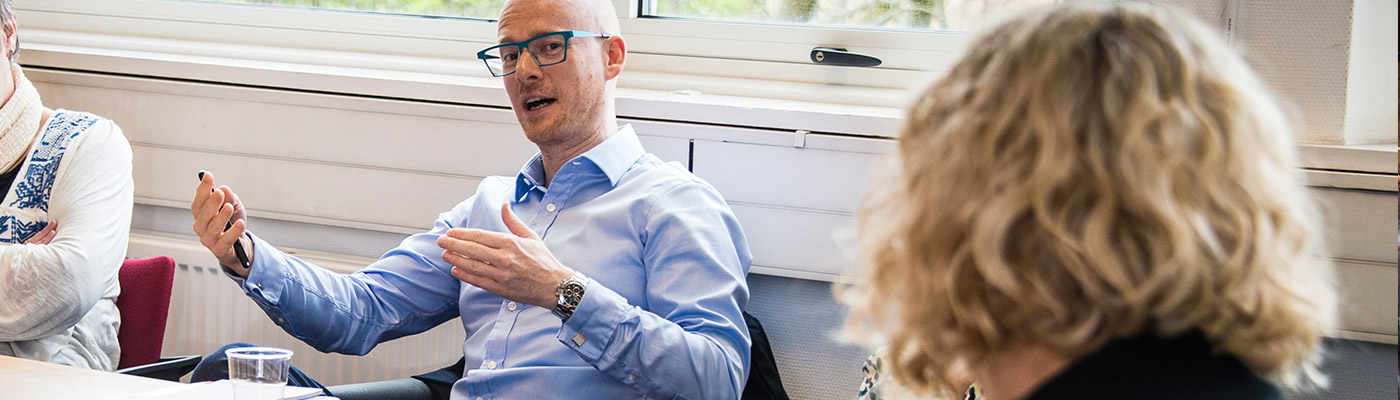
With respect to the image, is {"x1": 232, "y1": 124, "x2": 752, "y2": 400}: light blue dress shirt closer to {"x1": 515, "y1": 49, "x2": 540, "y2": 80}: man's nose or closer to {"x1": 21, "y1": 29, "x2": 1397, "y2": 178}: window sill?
{"x1": 515, "y1": 49, "x2": 540, "y2": 80}: man's nose

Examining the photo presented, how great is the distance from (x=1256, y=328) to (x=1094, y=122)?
0.18m

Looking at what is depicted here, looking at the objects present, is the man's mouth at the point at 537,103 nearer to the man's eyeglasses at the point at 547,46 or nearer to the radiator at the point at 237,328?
the man's eyeglasses at the point at 547,46

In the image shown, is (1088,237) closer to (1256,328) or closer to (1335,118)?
(1256,328)

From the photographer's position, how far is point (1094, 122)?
25.3 inches

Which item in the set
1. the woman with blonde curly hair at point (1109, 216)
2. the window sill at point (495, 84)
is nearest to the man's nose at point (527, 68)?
the window sill at point (495, 84)

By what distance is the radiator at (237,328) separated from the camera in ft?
7.82

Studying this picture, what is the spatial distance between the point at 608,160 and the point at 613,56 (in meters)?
0.23

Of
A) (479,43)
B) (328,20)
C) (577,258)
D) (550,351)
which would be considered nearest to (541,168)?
(577,258)

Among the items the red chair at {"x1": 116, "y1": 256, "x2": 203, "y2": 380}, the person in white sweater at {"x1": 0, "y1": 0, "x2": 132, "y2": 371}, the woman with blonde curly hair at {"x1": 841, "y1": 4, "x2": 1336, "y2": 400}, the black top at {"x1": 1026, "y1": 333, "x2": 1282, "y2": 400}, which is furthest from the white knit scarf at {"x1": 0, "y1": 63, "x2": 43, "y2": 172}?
the black top at {"x1": 1026, "y1": 333, "x2": 1282, "y2": 400}

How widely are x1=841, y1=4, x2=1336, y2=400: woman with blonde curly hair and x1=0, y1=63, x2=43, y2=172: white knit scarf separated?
2012 mm

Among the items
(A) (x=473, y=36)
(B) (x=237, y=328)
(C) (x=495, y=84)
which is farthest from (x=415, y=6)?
(B) (x=237, y=328)

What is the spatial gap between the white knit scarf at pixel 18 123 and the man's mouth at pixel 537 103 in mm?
1053

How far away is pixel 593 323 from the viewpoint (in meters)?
1.51

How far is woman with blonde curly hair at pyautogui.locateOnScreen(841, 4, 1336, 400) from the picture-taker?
635 millimetres
